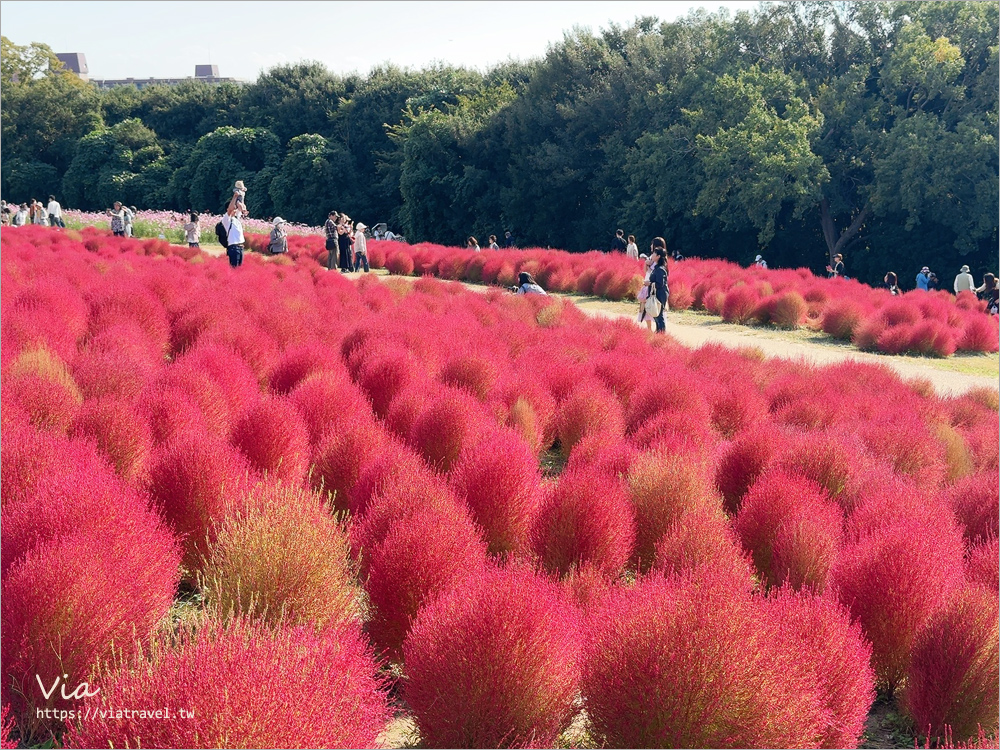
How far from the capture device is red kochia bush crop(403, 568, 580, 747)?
3.21 m

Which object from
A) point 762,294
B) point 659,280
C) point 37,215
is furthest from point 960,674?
point 37,215

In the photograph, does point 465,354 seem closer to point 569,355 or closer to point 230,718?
point 569,355

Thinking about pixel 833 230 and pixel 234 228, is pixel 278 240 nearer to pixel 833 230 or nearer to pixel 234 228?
pixel 234 228

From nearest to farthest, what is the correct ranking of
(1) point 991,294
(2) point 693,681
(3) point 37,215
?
(2) point 693,681, (1) point 991,294, (3) point 37,215

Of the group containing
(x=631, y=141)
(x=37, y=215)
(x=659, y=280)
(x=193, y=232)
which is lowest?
(x=659, y=280)

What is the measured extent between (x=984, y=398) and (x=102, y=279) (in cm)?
1084

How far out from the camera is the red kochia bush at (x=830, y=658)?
11.2 ft

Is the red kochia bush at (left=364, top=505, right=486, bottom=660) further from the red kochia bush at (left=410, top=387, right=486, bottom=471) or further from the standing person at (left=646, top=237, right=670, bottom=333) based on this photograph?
the standing person at (left=646, top=237, right=670, bottom=333)

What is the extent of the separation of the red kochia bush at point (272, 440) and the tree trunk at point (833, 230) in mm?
31070

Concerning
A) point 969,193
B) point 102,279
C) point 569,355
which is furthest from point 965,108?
point 102,279

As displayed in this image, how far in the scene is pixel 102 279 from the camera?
12359mm

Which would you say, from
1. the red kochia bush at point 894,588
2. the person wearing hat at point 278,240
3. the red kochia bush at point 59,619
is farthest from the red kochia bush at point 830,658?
the person wearing hat at point 278,240

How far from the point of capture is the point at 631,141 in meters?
39.7

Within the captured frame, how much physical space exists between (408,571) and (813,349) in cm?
1276
